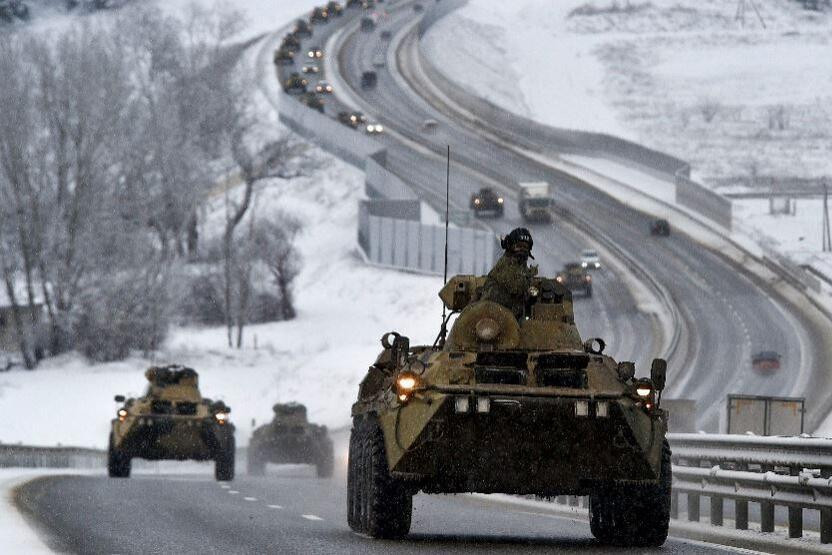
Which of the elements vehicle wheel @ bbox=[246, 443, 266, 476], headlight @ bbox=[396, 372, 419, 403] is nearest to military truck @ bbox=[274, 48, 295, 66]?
vehicle wheel @ bbox=[246, 443, 266, 476]

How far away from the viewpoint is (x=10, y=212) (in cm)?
6981

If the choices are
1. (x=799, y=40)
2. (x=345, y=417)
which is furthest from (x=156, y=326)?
(x=799, y=40)

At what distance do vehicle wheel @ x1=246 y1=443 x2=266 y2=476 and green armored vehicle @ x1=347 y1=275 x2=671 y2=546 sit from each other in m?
25.6

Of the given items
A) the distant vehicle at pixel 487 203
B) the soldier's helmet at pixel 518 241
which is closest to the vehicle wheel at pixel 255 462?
the soldier's helmet at pixel 518 241

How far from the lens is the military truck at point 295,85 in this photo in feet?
402

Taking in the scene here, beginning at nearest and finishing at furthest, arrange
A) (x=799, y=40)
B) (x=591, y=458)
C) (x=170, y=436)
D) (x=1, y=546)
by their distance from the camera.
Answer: (x=1, y=546)
(x=591, y=458)
(x=170, y=436)
(x=799, y=40)

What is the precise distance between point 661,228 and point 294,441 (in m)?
52.0

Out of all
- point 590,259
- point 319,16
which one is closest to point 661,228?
point 590,259

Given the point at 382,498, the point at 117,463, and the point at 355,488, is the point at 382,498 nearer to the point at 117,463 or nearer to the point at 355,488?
the point at 355,488

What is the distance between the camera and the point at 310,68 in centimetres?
13412

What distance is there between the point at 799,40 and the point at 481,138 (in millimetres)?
50004

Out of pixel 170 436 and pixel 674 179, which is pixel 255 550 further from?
pixel 674 179

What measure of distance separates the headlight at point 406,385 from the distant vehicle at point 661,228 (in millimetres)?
75347

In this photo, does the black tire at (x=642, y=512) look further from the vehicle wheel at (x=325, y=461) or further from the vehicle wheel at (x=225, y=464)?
the vehicle wheel at (x=325, y=461)
